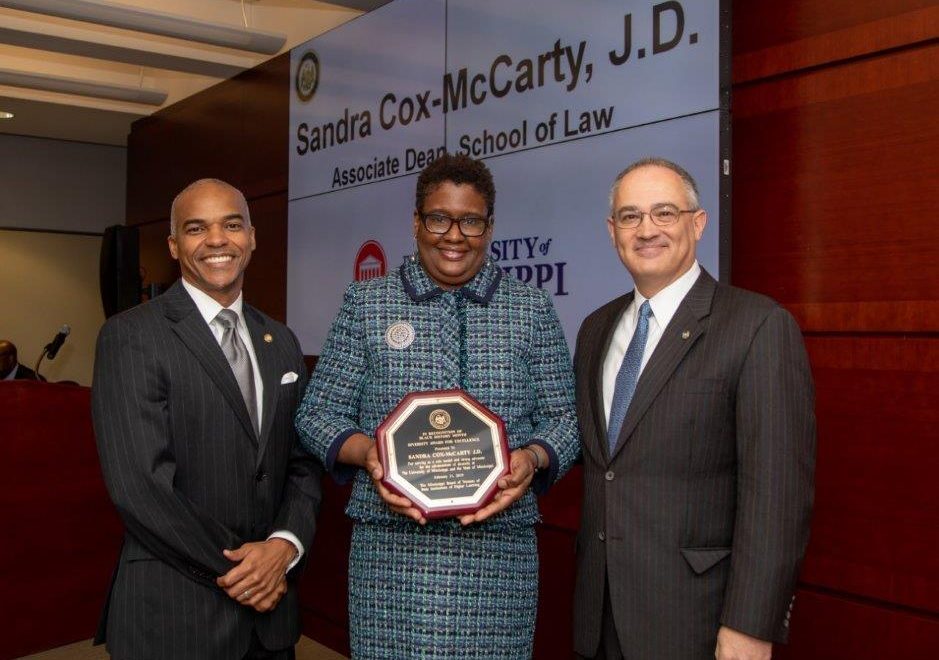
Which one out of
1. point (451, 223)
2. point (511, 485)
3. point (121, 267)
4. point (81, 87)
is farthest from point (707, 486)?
point (81, 87)

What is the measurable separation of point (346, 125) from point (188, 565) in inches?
128

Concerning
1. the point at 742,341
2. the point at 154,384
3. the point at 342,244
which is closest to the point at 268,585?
the point at 154,384

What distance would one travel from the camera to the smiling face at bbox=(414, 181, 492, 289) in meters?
1.96

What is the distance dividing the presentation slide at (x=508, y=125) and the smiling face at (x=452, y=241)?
114 centimetres

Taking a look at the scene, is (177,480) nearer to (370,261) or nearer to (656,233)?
(656,233)

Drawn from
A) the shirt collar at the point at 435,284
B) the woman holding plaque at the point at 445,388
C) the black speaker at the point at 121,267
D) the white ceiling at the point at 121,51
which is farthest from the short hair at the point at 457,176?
the black speaker at the point at 121,267

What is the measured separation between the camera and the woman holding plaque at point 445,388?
76.2 inches

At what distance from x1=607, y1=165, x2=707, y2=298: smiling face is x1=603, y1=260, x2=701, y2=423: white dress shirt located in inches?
0.8

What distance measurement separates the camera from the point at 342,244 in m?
4.84

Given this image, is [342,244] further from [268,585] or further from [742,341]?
[742,341]

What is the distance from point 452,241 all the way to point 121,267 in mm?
5180

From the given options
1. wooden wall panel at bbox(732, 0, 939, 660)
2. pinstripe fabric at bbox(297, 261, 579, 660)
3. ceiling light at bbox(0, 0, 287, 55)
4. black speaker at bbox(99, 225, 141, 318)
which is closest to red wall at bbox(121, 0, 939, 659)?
wooden wall panel at bbox(732, 0, 939, 660)

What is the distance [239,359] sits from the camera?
2.12m

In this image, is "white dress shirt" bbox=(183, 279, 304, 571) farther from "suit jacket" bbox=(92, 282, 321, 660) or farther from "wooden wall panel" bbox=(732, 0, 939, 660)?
"wooden wall panel" bbox=(732, 0, 939, 660)
